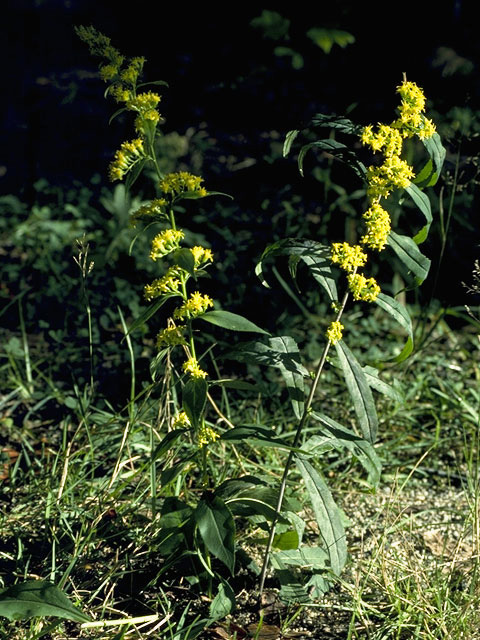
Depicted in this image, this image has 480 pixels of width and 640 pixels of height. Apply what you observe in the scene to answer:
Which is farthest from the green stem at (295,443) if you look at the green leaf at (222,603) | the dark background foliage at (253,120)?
the dark background foliage at (253,120)

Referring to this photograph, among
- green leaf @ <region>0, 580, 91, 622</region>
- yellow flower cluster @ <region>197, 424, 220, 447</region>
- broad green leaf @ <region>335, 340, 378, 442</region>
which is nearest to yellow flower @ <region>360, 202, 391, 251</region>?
broad green leaf @ <region>335, 340, 378, 442</region>

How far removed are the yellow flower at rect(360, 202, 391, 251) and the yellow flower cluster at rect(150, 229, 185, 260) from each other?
440 mm

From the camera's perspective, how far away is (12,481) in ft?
8.88

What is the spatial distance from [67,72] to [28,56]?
0.94 ft

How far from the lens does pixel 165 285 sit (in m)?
1.94

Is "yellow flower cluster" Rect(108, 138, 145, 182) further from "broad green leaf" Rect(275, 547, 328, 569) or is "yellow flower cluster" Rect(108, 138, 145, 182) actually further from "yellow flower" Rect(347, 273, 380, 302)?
"broad green leaf" Rect(275, 547, 328, 569)

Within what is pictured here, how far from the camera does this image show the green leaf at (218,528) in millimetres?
1865

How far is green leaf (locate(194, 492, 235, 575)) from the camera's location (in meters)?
1.86

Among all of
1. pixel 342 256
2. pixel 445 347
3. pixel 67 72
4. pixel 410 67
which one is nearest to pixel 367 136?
pixel 342 256

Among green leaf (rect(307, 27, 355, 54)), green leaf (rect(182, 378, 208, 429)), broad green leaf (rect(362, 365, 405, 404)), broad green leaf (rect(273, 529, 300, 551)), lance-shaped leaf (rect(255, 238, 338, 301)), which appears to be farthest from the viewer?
green leaf (rect(307, 27, 355, 54))

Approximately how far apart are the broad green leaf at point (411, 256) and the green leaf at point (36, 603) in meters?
1.13

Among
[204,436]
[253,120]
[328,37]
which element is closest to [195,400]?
[204,436]

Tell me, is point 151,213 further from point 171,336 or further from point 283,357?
point 283,357

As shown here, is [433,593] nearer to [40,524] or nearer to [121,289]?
[40,524]
